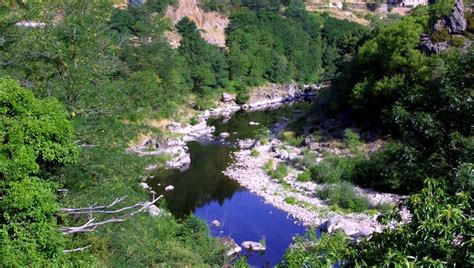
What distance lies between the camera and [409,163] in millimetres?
7879

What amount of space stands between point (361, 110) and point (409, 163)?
23.5 m

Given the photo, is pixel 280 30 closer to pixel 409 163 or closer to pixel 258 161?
pixel 258 161

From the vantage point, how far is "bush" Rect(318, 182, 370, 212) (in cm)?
2017

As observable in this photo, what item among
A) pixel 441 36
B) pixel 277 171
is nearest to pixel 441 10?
pixel 441 36

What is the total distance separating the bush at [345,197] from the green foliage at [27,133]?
49.3 ft

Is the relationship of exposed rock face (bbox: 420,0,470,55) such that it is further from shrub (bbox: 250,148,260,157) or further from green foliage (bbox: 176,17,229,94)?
green foliage (bbox: 176,17,229,94)

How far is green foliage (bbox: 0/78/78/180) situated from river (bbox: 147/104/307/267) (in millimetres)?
9730

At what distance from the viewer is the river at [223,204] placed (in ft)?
59.8

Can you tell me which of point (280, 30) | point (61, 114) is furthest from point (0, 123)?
point (280, 30)

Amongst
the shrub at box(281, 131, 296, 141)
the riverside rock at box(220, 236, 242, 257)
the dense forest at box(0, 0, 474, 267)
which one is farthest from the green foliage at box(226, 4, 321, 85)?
the riverside rock at box(220, 236, 242, 257)

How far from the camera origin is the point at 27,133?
21.6 ft

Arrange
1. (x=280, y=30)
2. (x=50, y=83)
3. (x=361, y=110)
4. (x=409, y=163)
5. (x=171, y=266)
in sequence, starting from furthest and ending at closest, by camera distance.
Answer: (x=280, y=30)
(x=361, y=110)
(x=171, y=266)
(x=50, y=83)
(x=409, y=163)

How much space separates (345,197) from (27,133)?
16.2 m

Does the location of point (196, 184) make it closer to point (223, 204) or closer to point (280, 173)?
point (223, 204)
